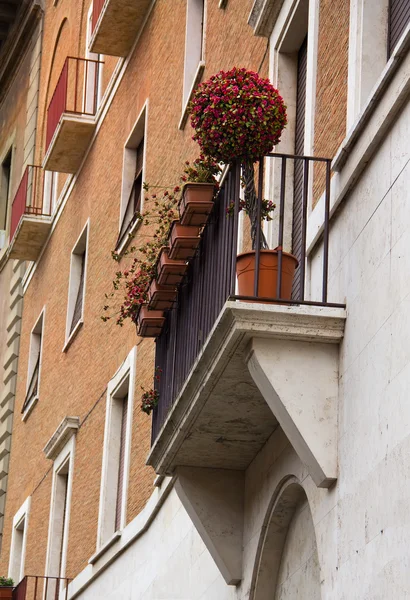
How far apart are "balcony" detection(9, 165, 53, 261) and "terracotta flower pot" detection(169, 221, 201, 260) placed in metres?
13.0

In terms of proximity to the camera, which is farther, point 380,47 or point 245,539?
point 245,539

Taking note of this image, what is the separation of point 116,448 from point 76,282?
14.9 feet

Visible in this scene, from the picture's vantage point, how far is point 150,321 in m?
12.1

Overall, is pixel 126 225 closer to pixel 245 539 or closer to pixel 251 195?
pixel 245 539

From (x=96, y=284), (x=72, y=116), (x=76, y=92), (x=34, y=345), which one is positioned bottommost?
(x=96, y=284)

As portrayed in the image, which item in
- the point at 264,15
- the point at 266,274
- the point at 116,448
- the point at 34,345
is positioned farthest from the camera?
the point at 34,345

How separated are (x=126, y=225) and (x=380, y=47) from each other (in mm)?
9006

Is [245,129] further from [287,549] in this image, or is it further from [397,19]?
[287,549]

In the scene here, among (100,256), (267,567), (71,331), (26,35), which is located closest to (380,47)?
(267,567)

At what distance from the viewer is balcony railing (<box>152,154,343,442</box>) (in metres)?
9.41

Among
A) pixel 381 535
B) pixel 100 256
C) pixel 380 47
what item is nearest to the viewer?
Answer: pixel 381 535

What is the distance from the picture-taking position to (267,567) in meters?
11.1

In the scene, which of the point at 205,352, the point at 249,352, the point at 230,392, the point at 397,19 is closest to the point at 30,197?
the point at 230,392

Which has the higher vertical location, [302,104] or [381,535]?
[302,104]
